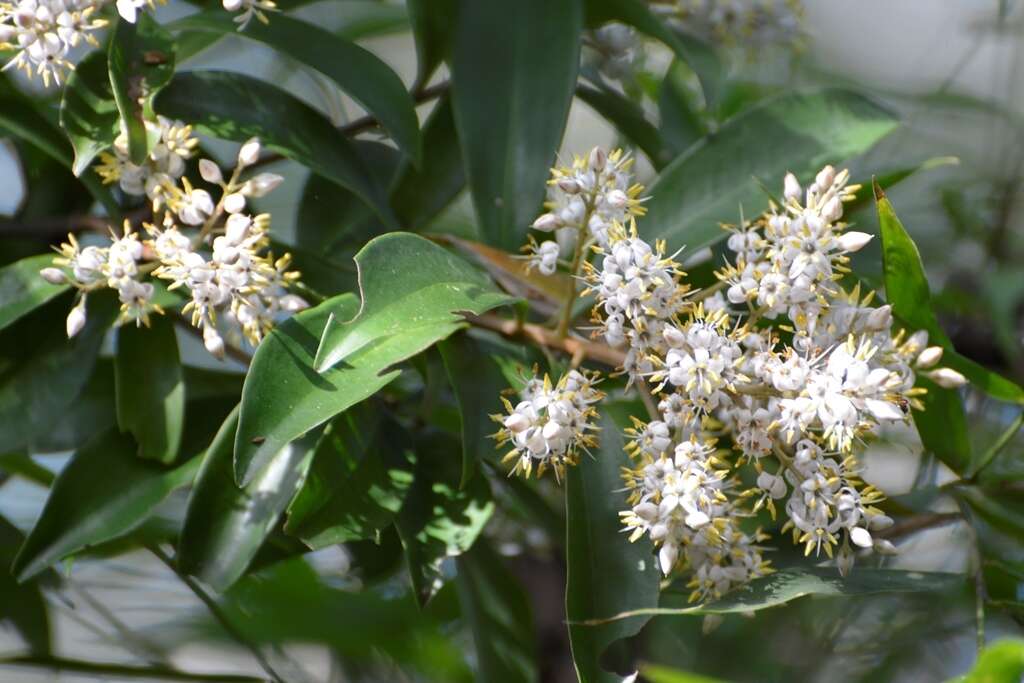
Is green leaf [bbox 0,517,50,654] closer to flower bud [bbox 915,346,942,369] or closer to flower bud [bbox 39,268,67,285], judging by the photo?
flower bud [bbox 39,268,67,285]

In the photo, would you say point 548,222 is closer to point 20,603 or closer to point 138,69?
point 138,69

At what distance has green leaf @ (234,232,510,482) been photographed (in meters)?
0.44

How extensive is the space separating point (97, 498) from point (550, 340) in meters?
0.26

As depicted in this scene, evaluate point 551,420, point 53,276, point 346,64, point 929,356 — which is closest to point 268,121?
point 346,64

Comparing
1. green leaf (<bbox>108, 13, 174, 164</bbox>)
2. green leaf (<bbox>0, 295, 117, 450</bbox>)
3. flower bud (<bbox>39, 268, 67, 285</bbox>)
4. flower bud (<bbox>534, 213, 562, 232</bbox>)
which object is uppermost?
flower bud (<bbox>534, 213, 562, 232</bbox>)

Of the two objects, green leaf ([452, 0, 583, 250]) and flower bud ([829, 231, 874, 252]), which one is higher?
flower bud ([829, 231, 874, 252])

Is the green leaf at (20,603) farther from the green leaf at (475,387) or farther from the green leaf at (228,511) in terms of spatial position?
the green leaf at (475,387)

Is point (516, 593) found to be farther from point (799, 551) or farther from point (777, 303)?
point (777, 303)

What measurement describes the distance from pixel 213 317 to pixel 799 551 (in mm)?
340

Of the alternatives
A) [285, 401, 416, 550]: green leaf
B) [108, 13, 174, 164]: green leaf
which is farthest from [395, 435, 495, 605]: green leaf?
[108, 13, 174, 164]: green leaf

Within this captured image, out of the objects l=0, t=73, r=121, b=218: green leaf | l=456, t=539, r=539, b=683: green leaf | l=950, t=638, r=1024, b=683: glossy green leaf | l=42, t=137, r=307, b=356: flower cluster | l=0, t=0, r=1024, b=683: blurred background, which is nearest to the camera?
l=950, t=638, r=1024, b=683: glossy green leaf

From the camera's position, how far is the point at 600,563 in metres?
0.52

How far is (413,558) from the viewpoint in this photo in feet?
1.81

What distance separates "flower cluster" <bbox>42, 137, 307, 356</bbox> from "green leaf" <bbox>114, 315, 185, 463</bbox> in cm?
8
